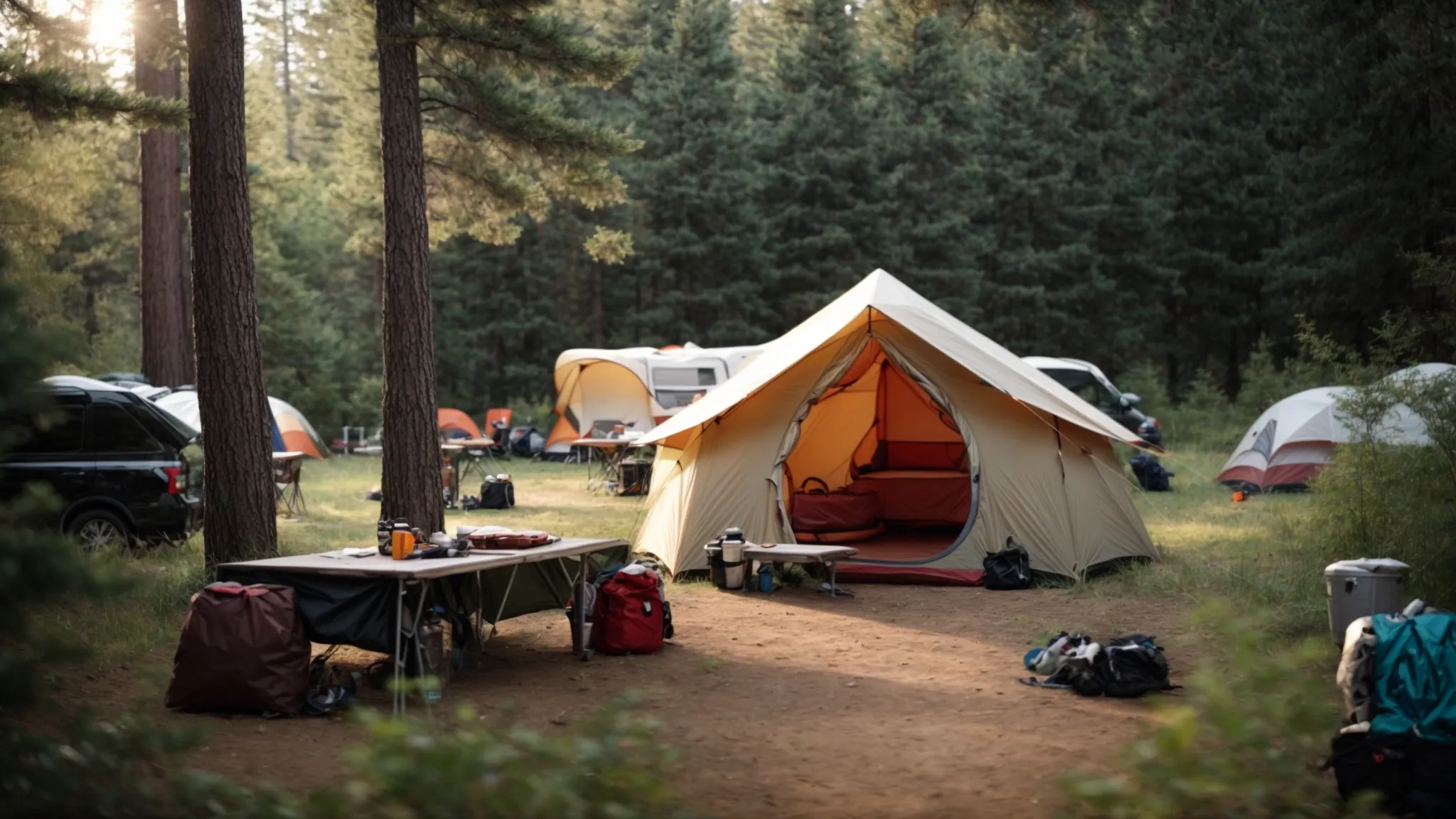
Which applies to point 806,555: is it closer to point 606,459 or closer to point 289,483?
point 289,483

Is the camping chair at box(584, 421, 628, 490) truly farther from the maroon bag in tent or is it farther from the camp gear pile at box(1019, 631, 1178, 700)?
the maroon bag in tent

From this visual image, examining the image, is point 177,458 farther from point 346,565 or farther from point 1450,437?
point 1450,437

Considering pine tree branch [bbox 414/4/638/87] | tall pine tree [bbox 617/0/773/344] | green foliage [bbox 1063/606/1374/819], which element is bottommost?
green foliage [bbox 1063/606/1374/819]

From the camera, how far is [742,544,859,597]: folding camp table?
9.04 meters

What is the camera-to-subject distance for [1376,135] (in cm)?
1916

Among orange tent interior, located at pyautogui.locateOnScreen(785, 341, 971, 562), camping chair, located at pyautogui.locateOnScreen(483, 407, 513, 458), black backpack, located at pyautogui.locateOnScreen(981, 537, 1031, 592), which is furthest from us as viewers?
camping chair, located at pyautogui.locateOnScreen(483, 407, 513, 458)

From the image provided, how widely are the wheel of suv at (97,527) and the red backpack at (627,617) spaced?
13.9ft

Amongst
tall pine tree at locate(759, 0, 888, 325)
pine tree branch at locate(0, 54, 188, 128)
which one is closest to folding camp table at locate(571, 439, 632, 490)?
pine tree branch at locate(0, 54, 188, 128)

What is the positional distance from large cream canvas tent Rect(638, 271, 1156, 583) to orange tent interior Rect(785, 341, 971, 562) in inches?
53.5

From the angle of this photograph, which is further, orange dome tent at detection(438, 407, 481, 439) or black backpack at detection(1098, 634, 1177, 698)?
orange dome tent at detection(438, 407, 481, 439)

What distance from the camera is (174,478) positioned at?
31.9ft

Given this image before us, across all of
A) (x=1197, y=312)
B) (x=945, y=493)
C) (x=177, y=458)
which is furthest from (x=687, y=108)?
(x=177, y=458)

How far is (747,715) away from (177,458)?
581 cm

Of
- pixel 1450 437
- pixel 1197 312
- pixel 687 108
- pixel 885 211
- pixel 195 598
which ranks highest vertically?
pixel 687 108
